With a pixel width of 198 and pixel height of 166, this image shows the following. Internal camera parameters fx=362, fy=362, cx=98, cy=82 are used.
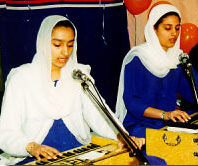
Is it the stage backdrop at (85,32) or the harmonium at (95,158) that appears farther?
the stage backdrop at (85,32)

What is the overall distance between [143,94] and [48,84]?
3.93 feet

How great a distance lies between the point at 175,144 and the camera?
260cm

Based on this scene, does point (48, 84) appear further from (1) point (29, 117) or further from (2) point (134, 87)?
(2) point (134, 87)

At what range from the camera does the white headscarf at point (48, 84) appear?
2.94m

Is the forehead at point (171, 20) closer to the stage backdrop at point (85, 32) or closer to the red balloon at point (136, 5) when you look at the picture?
the red balloon at point (136, 5)

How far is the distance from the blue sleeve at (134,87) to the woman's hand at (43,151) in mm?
1460

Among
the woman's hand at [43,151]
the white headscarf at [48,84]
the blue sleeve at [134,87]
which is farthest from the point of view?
the blue sleeve at [134,87]

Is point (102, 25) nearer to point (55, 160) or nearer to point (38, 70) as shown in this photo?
point (38, 70)

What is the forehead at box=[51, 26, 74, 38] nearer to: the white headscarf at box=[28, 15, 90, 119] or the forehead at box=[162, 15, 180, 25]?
the white headscarf at box=[28, 15, 90, 119]

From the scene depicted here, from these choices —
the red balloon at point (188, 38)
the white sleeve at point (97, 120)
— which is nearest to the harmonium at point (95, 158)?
the white sleeve at point (97, 120)

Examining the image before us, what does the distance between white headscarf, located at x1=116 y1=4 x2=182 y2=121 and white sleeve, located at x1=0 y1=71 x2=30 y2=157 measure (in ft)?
4.53

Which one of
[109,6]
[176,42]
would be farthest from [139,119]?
[109,6]

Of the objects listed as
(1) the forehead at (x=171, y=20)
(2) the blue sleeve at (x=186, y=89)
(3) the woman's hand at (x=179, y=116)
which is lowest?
(3) the woman's hand at (x=179, y=116)

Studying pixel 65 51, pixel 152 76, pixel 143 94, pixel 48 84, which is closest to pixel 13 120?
pixel 48 84
